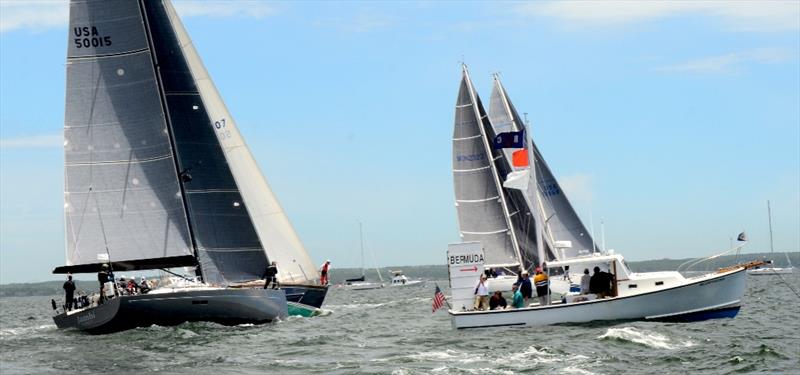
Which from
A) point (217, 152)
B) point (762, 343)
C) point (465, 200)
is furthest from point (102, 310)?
point (465, 200)

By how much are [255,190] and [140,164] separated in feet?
21.6

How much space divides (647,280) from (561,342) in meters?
5.63

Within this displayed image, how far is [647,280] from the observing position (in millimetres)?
33750

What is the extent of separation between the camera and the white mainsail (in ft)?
151

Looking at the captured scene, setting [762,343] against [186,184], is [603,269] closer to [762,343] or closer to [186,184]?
[762,343]

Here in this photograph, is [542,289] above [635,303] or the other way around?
above

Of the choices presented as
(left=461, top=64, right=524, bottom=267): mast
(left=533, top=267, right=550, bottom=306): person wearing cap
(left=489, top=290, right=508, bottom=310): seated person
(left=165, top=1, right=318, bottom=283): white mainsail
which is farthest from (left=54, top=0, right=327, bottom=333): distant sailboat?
(left=461, top=64, right=524, bottom=267): mast

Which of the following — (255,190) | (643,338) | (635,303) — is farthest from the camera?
(255,190)

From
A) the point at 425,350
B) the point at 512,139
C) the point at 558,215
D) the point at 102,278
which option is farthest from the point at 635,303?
the point at 558,215

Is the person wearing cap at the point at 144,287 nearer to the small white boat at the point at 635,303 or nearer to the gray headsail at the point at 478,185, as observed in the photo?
the small white boat at the point at 635,303

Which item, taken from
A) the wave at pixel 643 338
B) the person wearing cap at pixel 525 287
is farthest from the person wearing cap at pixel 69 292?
the wave at pixel 643 338

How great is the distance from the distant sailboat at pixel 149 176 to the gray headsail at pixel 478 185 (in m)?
19.0

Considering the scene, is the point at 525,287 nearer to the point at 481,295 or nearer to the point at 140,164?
the point at 481,295

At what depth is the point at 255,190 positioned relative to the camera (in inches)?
1837
